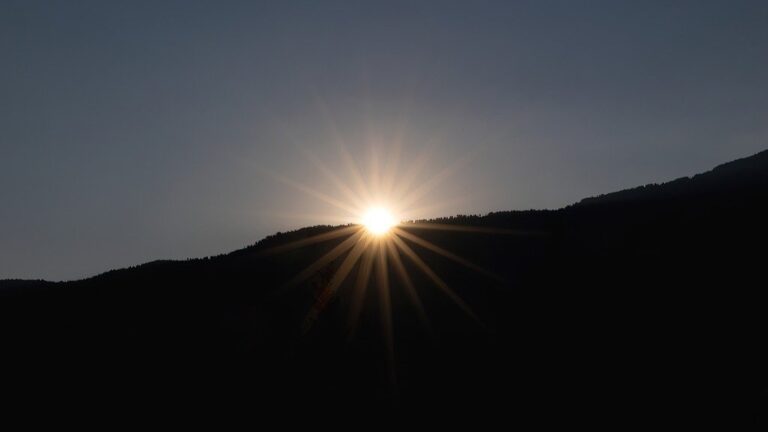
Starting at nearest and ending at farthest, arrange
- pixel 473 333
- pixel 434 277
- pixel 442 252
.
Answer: pixel 473 333, pixel 434 277, pixel 442 252

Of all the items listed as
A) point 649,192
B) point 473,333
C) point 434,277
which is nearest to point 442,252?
point 434,277

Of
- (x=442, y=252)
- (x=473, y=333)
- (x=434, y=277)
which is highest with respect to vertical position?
(x=442, y=252)

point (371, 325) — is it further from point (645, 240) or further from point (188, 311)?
point (645, 240)

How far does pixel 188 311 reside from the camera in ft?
180

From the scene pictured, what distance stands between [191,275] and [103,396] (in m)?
18.3

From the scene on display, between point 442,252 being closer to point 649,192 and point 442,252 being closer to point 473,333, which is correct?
point 473,333

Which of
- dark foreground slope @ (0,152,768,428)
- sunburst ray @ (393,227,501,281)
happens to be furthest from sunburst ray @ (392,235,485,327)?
sunburst ray @ (393,227,501,281)

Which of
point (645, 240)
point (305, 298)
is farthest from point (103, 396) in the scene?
point (645, 240)

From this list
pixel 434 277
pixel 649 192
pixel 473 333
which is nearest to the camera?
pixel 473 333

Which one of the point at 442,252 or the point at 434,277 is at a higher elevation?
the point at 442,252

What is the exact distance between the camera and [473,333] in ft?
157

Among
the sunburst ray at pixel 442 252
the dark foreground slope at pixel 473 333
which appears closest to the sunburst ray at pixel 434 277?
the dark foreground slope at pixel 473 333

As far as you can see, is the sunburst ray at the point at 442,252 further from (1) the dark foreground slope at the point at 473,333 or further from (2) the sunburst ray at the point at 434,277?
(2) the sunburst ray at the point at 434,277

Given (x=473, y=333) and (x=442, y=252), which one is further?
(x=442, y=252)
